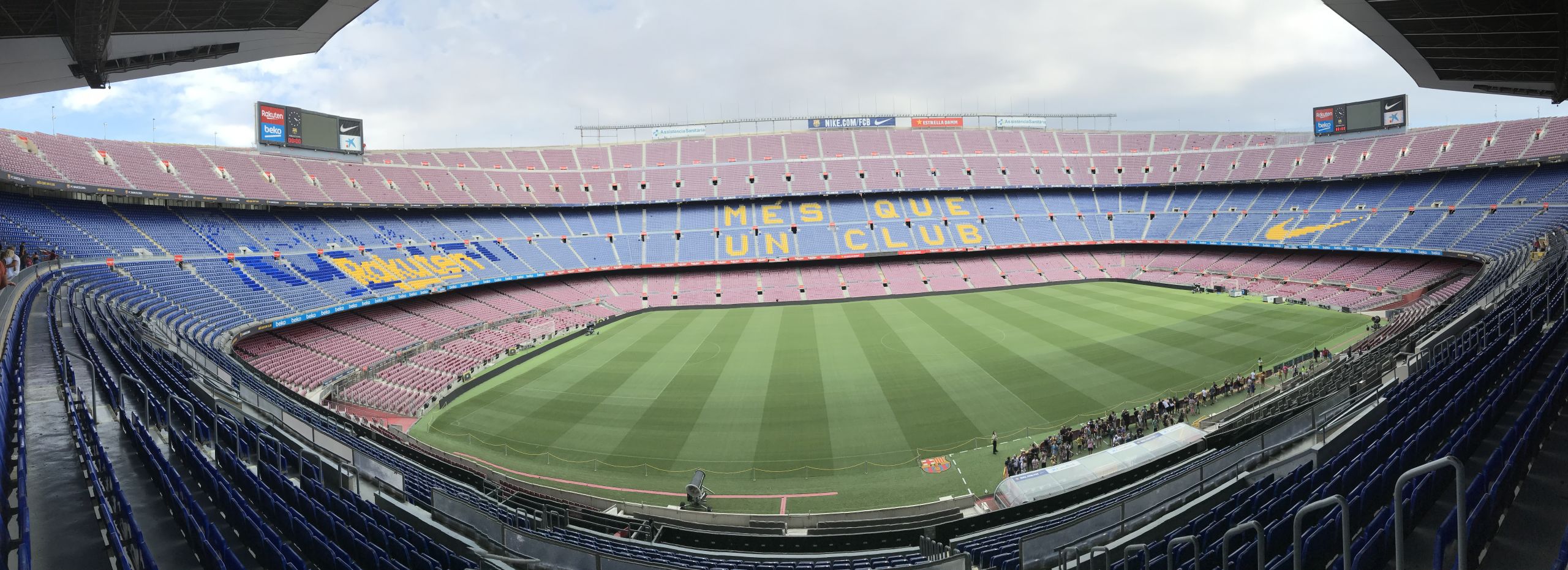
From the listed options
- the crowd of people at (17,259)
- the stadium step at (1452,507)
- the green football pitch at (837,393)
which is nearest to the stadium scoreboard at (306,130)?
the crowd of people at (17,259)

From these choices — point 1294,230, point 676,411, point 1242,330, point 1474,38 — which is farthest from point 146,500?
point 1294,230

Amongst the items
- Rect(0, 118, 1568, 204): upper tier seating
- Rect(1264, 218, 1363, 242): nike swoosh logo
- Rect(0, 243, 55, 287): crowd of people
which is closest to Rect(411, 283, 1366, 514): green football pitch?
Rect(0, 243, 55, 287): crowd of people

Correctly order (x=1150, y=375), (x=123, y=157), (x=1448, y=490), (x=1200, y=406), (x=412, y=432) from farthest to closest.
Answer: (x=123, y=157), (x=1150, y=375), (x=412, y=432), (x=1200, y=406), (x=1448, y=490)

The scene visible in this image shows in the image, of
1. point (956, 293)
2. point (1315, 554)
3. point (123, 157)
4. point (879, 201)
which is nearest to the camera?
point (1315, 554)

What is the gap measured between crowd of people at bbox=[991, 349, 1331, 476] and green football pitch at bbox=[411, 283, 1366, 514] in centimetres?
76

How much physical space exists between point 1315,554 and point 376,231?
49119mm

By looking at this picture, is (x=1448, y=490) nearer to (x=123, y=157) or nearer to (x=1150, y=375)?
(x=1150, y=375)

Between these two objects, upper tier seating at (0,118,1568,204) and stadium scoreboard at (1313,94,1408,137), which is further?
stadium scoreboard at (1313,94,1408,137)

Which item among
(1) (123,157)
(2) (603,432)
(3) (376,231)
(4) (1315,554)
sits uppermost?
(1) (123,157)

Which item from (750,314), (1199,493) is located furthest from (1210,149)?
(1199,493)

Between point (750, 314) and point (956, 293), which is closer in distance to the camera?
point (750, 314)

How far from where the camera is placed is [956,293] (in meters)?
47.9

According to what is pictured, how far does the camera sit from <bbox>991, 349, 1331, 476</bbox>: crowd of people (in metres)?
16.4

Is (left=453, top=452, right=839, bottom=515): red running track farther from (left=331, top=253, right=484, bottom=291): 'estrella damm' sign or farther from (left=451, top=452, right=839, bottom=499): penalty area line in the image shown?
(left=331, top=253, right=484, bottom=291): 'estrella damm' sign
